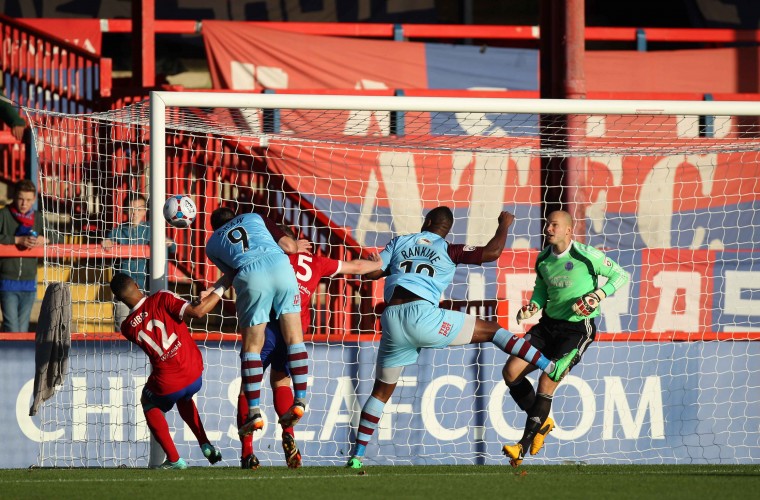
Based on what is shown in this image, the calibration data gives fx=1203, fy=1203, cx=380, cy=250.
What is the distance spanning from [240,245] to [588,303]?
8.29 feet

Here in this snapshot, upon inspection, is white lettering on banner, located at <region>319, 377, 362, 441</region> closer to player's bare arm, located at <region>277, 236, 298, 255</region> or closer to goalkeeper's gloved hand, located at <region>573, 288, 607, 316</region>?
player's bare arm, located at <region>277, 236, 298, 255</region>

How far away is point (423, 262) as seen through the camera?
8547 mm

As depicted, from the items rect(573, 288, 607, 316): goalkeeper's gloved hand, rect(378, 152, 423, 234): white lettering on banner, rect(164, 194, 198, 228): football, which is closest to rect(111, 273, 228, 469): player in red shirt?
rect(164, 194, 198, 228): football

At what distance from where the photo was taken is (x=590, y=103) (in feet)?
30.7

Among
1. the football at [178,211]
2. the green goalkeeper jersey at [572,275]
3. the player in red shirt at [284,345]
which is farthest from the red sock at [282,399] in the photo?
the green goalkeeper jersey at [572,275]

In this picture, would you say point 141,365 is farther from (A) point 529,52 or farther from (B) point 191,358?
(A) point 529,52

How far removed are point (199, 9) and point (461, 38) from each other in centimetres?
343

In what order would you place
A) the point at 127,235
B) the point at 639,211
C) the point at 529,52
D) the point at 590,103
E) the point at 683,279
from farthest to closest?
1. the point at 529,52
2. the point at 639,211
3. the point at 683,279
4. the point at 127,235
5. the point at 590,103

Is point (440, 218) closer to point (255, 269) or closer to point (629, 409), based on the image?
point (255, 269)

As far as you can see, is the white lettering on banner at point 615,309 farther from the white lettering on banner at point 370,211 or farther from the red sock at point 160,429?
the red sock at point 160,429

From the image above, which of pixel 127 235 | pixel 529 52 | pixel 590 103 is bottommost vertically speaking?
pixel 127 235

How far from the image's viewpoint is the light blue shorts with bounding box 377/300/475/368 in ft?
27.5

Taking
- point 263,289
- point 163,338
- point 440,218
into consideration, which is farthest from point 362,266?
point 163,338

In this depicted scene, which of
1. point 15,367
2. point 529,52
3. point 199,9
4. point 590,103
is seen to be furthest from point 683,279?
point 199,9
